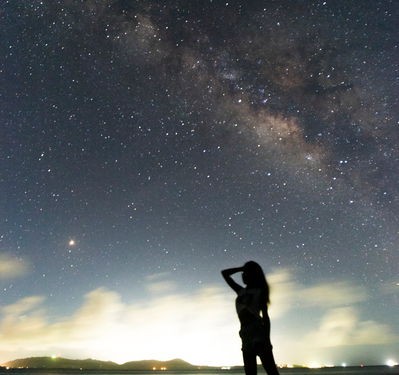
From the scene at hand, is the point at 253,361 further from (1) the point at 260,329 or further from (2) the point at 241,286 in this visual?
(2) the point at 241,286

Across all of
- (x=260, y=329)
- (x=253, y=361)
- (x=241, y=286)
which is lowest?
(x=253, y=361)

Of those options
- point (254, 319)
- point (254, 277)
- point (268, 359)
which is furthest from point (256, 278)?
point (268, 359)

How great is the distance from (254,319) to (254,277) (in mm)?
491

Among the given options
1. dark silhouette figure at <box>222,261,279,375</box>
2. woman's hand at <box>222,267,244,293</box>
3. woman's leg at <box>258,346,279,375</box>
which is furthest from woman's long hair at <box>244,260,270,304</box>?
woman's leg at <box>258,346,279,375</box>

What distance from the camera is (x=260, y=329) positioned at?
13.3ft

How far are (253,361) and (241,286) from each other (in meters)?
0.86

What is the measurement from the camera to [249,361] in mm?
A: 4105

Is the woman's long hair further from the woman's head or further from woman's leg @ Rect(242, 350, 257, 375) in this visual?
woman's leg @ Rect(242, 350, 257, 375)

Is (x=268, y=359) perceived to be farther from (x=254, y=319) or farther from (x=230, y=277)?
(x=230, y=277)

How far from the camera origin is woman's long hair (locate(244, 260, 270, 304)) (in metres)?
4.33

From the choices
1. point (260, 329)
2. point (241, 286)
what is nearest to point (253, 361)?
point (260, 329)

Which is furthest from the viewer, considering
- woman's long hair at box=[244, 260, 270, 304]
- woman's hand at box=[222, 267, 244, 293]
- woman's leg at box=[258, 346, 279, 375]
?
woman's hand at box=[222, 267, 244, 293]

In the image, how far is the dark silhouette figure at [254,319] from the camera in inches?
158

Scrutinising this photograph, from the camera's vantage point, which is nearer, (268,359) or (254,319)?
(268,359)
